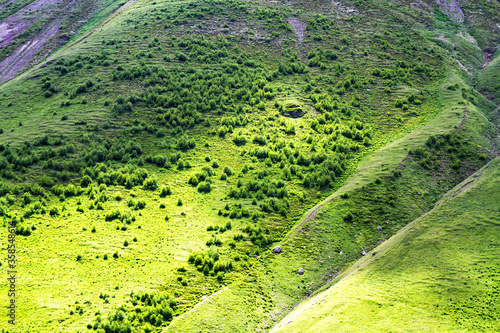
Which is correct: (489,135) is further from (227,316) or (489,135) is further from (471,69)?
(227,316)

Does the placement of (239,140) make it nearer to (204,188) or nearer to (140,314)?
(204,188)

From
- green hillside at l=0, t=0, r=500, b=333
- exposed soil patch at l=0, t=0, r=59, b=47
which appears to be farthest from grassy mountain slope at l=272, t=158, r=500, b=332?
exposed soil patch at l=0, t=0, r=59, b=47

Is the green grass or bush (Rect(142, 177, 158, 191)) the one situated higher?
bush (Rect(142, 177, 158, 191))

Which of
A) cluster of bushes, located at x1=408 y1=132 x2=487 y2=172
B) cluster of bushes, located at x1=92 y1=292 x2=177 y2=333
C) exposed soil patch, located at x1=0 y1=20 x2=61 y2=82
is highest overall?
exposed soil patch, located at x1=0 y1=20 x2=61 y2=82

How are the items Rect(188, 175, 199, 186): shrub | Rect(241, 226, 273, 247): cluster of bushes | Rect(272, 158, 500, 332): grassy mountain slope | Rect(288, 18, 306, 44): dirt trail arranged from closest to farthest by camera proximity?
Rect(272, 158, 500, 332): grassy mountain slope, Rect(241, 226, 273, 247): cluster of bushes, Rect(188, 175, 199, 186): shrub, Rect(288, 18, 306, 44): dirt trail

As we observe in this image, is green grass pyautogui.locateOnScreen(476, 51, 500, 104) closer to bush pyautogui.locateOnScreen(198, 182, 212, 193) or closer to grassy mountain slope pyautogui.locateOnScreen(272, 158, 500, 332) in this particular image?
grassy mountain slope pyautogui.locateOnScreen(272, 158, 500, 332)
